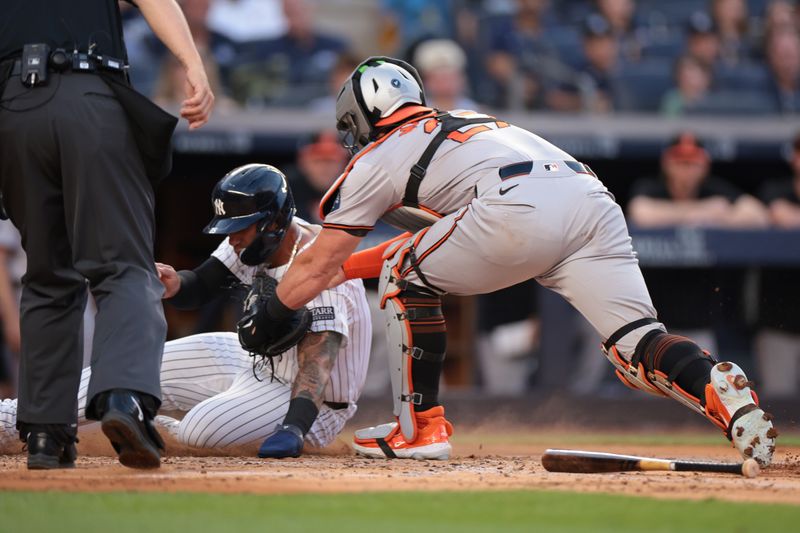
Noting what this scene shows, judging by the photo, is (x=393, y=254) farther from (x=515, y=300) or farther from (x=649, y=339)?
(x=515, y=300)

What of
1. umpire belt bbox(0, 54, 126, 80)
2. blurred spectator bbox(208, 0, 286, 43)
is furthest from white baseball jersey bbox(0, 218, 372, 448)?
blurred spectator bbox(208, 0, 286, 43)

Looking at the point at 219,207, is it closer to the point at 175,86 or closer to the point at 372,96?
the point at 372,96

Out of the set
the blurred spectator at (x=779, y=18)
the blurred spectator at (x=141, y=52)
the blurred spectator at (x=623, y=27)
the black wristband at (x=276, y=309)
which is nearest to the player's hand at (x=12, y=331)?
the blurred spectator at (x=141, y=52)

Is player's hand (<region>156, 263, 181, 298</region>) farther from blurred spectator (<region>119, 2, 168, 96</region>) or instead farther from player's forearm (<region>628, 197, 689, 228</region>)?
blurred spectator (<region>119, 2, 168, 96</region>)

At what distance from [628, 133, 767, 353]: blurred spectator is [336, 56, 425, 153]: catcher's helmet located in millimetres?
4039

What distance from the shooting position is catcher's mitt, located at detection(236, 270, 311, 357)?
4461 mm

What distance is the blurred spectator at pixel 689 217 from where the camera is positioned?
27.1 ft

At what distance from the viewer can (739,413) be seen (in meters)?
3.96

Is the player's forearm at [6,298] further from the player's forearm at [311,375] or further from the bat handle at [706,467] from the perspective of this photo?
the bat handle at [706,467]

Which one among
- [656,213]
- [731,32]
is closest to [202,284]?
[656,213]

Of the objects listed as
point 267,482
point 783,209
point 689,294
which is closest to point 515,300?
point 689,294

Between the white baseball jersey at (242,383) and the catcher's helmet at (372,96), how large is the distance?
0.55 m

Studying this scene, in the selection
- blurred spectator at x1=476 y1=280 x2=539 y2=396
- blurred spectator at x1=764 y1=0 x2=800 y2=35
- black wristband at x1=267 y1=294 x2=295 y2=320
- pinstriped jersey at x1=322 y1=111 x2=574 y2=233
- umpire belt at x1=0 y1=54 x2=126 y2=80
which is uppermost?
blurred spectator at x1=764 y1=0 x2=800 y2=35

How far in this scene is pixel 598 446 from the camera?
6316 millimetres
